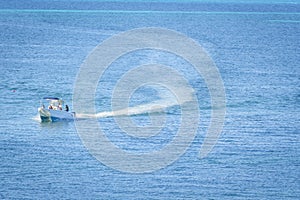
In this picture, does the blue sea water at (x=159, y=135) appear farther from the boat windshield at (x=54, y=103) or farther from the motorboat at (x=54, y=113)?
the boat windshield at (x=54, y=103)

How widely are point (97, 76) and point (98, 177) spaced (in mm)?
39442

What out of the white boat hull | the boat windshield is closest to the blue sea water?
the white boat hull

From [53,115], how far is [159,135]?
11.3 meters

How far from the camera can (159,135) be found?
237 feet

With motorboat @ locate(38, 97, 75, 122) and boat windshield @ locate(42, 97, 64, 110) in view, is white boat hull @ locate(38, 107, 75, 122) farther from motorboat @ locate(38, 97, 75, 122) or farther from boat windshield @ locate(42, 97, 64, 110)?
boat windshield @ locate(42, 97, 64, 110)

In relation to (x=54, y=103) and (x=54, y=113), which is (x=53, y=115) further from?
(x=54, y=103)

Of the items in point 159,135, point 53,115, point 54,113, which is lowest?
point 159,135

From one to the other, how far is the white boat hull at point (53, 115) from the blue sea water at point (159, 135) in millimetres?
1033

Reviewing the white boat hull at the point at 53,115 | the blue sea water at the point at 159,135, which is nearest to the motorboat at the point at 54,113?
the white boat hull at the point at 53,115

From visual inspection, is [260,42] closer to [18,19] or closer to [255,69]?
[255,69]

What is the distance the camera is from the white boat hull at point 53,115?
7788 cm

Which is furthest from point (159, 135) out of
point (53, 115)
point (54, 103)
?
point (54, 103)

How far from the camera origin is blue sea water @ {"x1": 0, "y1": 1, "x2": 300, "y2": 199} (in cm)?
5962

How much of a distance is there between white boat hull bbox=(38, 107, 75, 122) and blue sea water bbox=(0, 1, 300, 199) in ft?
3.39
